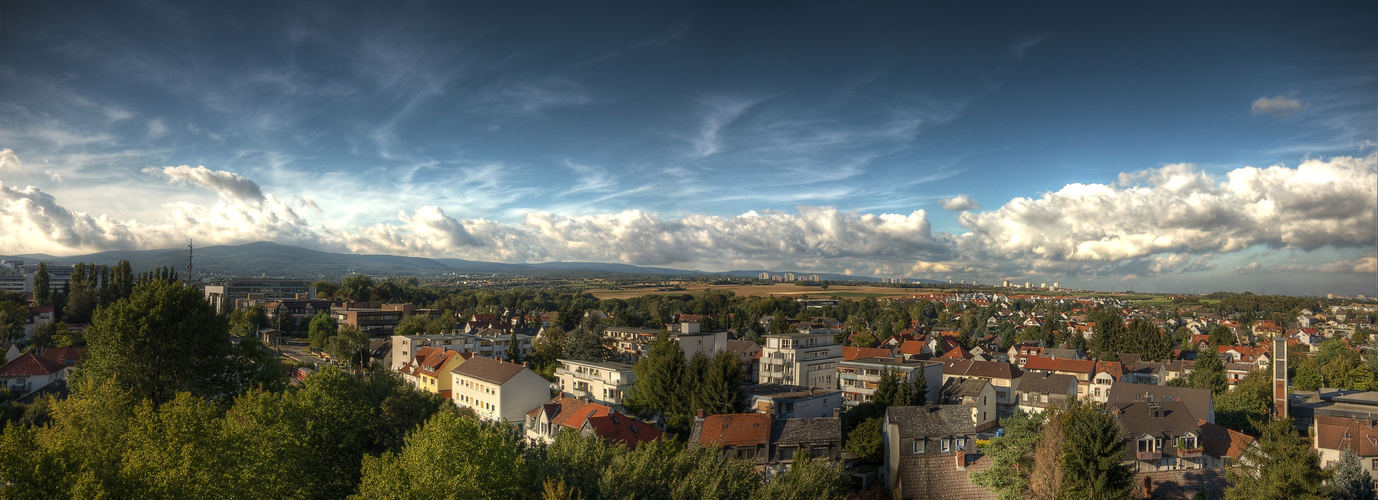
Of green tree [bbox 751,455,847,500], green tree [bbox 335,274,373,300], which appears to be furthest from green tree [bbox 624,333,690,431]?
green tree [bbox 335,274,373,300]

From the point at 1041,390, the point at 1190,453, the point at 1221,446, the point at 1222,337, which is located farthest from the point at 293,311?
the point at 1222,337

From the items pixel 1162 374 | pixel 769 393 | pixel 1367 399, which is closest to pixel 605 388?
pixel 769 393

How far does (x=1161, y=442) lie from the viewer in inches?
1141

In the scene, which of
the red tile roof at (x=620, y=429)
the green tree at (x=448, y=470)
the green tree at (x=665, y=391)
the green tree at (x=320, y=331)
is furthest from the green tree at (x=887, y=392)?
the green tree at (x=320, y=331)

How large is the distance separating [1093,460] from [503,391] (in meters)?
24.9

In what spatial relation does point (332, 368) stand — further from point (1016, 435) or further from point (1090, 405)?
point (1090, 405)

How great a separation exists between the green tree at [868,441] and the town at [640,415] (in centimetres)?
8

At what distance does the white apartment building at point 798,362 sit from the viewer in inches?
1737

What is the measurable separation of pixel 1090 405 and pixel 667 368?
17604 millimetres

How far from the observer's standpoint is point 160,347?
23.8m

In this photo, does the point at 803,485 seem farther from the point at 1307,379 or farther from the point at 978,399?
the point at 1307,379

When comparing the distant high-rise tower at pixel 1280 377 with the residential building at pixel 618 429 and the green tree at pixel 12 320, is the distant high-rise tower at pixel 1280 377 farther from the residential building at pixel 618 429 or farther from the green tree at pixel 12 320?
the green tree at pixel 12 320

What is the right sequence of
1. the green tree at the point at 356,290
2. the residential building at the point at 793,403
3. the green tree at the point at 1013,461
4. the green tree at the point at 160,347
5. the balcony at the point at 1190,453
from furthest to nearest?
the green tree at the point at 356,290 → the residential building at the point at 793,403 → the balcony at the point at 1190,453 → the green tree at the point at 160,347 → the green tree at the point at 1013,461

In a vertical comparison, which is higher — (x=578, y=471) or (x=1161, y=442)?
(x=578, y=471)
